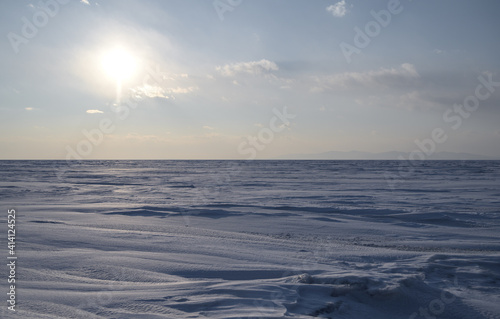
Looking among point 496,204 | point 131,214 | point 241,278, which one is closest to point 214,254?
point 241,278

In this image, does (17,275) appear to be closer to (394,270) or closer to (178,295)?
(178,295)

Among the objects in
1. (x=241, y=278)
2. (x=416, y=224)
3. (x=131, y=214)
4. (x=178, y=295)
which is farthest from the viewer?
(x=131, y=214)

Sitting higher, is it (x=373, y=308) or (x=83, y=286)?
(x=83, y=286)

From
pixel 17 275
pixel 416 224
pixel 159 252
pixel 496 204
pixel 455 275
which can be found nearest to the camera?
pixel 17 275

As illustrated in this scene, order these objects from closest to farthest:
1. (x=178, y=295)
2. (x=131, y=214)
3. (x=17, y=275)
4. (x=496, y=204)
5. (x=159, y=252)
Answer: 1. (x=178, y=295)
2. (x=17, y=275)
3. (x=159, y=252)
4. (x=131, y=214)
5. (x=496, y=204)

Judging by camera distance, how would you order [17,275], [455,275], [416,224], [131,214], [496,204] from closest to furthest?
[17,275]
[455,275]
[416,224]
[131,214]
[496,204]

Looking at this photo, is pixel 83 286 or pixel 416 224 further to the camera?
pixel 416 224

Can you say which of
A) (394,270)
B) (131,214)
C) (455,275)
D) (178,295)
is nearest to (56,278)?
(178,295)

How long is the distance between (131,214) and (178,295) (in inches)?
321

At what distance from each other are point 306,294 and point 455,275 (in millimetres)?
2639

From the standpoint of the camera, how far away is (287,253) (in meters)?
6.50

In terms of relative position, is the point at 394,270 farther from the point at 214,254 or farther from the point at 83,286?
the point at 83,286

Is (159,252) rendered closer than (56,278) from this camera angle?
No

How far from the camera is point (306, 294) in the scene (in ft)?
13.9
